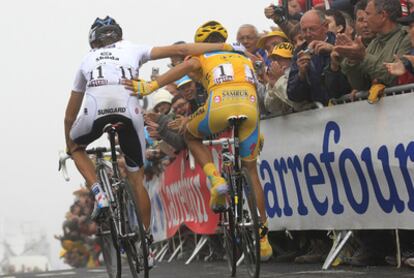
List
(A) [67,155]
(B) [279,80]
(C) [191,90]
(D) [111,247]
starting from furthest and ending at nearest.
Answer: (C) [191,90], (B) [279,80], (A) [67,155], (D) [111,247]

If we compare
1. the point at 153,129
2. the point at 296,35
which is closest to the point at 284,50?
the point at 296,35

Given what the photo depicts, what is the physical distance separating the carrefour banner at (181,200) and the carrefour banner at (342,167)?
1.48 meters

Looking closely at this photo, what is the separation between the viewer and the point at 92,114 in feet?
31.5

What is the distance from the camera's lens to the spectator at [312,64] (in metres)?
10.6

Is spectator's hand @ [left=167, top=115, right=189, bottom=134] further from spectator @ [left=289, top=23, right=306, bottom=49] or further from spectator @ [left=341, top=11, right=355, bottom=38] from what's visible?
spectator @ [left=341, top=11, right=355, bottom=38]

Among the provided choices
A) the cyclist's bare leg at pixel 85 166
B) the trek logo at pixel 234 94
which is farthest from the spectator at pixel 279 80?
the cyclist's bare leg at pixel 85 166

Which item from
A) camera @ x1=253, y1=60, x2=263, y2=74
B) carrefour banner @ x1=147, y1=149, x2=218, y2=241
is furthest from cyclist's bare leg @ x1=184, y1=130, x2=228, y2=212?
carrefour banner @ x1=147, y1=149, x2=218, y2=241

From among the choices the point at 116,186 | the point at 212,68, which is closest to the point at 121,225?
the point at 116,186

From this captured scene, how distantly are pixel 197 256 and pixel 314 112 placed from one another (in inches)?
167

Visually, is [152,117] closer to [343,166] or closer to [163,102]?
[163,102]

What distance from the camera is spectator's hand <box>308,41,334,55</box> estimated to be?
33.8ft

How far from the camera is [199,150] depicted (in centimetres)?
1010

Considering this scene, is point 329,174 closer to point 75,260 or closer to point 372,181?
point 372,181

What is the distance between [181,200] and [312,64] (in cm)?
480
